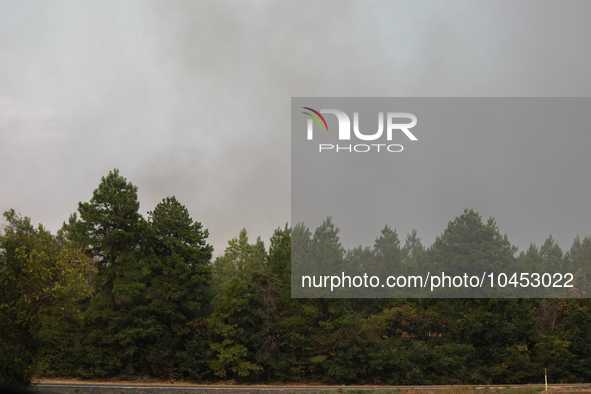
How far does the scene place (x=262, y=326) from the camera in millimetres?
37531

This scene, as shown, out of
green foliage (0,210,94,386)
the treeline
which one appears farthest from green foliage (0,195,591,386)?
green foliage (0,210,94,386)

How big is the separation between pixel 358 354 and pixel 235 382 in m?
10.2

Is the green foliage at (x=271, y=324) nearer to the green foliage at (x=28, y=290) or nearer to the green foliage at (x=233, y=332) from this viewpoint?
the green foliage at (x=233, y=332)

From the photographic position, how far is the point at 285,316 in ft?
130

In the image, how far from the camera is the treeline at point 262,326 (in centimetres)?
3638

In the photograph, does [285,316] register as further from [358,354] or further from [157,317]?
[157,317]

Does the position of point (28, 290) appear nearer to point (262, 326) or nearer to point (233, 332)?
point (233, 332)

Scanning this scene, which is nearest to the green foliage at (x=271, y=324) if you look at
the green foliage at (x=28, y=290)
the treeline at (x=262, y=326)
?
the treeline at (x=262, y=326)

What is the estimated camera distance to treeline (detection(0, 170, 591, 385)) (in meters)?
36.4

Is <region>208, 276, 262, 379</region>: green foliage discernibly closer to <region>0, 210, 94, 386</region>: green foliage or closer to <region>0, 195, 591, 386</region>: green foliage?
<region>0, 195, 591, 386</region>: green foliage

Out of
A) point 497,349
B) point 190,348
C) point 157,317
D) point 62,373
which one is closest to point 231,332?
point 190,348

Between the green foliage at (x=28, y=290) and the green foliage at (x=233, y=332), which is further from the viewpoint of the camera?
the green foliage at (x=233, y=332)

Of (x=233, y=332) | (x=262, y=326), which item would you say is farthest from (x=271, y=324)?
(x=233, y=332)

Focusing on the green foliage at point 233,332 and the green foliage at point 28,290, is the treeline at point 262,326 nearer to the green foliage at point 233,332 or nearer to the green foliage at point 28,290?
the green foliage at point 233,332
